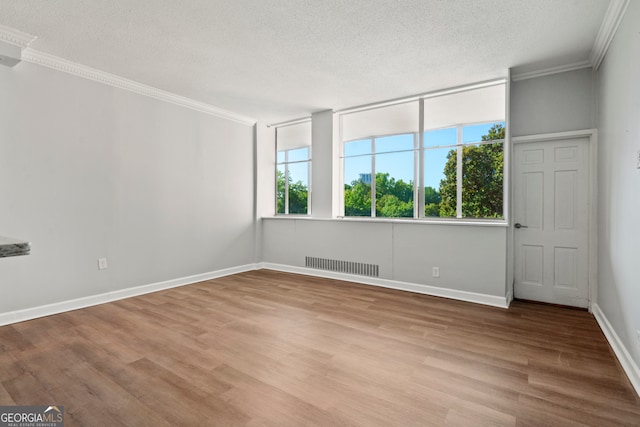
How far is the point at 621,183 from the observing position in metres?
2.56

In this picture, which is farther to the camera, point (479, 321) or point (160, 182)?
point (160, 182)

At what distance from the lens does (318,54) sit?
3387 mm

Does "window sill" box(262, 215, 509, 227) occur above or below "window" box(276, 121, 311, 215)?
below

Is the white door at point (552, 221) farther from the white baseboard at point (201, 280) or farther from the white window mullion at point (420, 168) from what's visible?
the white window mullion at point (420, 168)

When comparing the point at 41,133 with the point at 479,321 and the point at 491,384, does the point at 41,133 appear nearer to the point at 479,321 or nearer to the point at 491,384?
the point at 491,384

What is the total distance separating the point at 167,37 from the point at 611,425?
445 cm

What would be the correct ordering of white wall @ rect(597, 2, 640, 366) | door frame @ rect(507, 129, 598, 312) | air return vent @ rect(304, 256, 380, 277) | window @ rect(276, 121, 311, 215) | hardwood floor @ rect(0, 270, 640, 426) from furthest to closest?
1. window @ rect(276, 121, 311, 215)
2. air return vent @ rect(304, 256, 380, 277)
3. door frame @ rect(507, 129, 598, 312)
4. white wall @ rect(597, 2, 640, 366)
5. hardwood floor @ rect(0, 270, 640, 426)

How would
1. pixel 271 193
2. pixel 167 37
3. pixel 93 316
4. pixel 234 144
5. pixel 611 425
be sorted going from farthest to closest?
pixel 271 193 < pixel 234 144 < pixel 93 316 < pixel 167 37 < pixel 611 425

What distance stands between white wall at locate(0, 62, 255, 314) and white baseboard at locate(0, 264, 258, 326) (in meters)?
0.07

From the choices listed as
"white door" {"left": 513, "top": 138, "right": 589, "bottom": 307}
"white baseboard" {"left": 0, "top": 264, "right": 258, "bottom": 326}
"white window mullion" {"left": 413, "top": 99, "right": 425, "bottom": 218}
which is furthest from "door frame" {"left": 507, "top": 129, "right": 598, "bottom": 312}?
"white baseboard" {"left": 0, "top": 264, "right": 258, "bottom": 326}

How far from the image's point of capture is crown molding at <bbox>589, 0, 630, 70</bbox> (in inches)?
97.9

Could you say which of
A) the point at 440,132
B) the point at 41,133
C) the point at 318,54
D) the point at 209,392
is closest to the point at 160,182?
the point at 41,133

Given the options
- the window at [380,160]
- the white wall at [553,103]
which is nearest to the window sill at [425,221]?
the window at [380,160]

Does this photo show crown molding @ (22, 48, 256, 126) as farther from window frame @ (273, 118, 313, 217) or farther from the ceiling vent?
window frame @ (273, 118, 313, 217)
